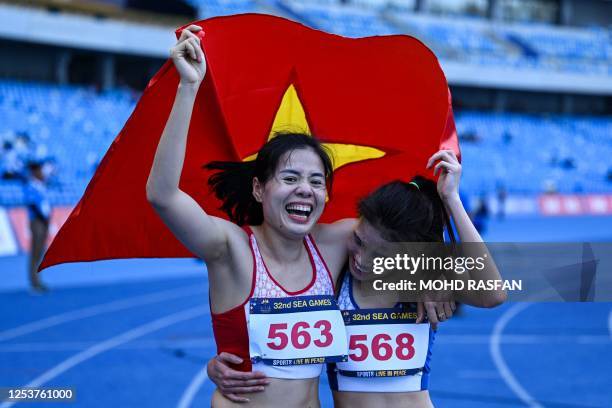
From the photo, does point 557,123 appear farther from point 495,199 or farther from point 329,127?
point 329,127

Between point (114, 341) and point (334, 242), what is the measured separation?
621 centimetres

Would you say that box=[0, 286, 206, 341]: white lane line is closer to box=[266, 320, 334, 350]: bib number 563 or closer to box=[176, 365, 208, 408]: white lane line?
box=[176, 365, 208, 408]: white lane line

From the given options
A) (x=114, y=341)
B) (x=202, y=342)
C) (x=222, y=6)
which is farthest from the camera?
(x=222, y=6)

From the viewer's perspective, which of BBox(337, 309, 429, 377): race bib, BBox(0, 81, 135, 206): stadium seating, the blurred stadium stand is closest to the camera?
BBox(337, 309, 429, 377): race bib

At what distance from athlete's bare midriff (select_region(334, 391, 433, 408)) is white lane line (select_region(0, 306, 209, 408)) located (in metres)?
4.17

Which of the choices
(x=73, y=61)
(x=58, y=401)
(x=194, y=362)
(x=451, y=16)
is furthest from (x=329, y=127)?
(x=451, y=16)

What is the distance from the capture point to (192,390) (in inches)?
275

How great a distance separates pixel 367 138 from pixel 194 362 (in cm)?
458

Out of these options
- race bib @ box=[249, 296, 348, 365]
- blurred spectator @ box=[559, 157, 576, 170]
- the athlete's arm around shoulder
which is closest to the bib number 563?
race bib @ box=[249, 296, 348, 365]

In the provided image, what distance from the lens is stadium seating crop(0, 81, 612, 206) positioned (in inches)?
917

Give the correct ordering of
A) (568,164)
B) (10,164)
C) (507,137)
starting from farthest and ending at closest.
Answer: (507,137) < (568,164) < (10,164)

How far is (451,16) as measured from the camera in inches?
1791

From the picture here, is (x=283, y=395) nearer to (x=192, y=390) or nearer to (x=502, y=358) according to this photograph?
(x=192, y=390)

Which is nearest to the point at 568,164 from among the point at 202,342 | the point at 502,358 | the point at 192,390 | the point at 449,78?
the point at 449,78
